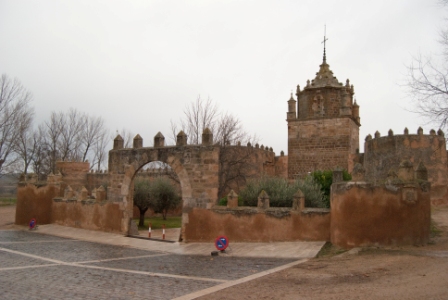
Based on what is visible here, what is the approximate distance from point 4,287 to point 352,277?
23.0 ft

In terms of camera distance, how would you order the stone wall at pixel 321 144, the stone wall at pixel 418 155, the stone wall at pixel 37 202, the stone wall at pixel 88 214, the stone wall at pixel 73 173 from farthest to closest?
the stone wall at pixel 73 173 → the stone wall at pixel 321 144 → the stone wall at pixel 37 202 → the stone wall at pixel 418 155 → the stone wall at pixel 88 214

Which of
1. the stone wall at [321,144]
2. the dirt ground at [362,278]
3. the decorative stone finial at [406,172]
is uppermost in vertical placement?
the stone wall at [321,144]

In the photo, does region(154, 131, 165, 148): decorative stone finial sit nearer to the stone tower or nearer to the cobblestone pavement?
the cobblestone pavement

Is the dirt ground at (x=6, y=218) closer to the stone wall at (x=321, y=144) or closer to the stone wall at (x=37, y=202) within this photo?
the stone wall at (x=37, y=202)

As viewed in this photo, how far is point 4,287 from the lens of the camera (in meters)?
7.91

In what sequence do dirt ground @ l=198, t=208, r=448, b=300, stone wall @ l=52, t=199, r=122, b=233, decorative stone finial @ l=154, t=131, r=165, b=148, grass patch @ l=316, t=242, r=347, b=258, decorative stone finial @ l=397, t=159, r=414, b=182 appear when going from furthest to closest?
stone wall @ l=52, t=199, r=122, b=233
decorative stone finial @ l=154, t=131, r=165, b=148
decorative stone finial @ l=397, t=159, r=414, b=182
grass patch @ l=316, t=242, r=347, b=258
dirt ground @ l=198, t=208, r=448, b=300

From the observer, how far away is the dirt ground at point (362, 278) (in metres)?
6.89

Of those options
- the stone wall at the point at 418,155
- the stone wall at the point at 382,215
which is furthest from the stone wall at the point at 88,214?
the stone wall at the point at 418,155

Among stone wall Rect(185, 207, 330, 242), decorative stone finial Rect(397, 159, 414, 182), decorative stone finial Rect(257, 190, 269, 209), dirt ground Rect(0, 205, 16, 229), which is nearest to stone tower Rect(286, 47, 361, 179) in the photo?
decorative stone finial Rect(257, 190, 269, 209)

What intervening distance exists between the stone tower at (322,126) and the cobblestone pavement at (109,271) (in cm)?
1456

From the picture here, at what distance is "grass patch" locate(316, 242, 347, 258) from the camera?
11288mm

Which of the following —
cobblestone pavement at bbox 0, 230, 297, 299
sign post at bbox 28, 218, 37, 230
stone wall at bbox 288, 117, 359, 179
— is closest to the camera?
cobblestone pavement at bbox 0, 230, 297, 299

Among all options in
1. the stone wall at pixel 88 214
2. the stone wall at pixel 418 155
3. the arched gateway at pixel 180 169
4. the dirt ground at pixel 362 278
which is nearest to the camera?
the dirt ground at pixel 362 278

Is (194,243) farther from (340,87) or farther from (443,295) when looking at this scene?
(340,87)
